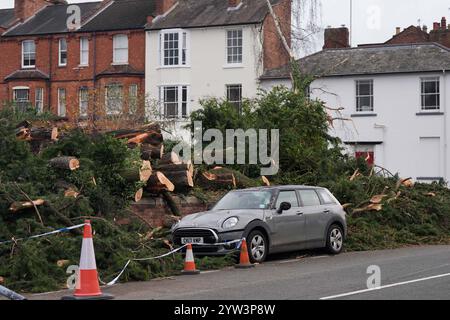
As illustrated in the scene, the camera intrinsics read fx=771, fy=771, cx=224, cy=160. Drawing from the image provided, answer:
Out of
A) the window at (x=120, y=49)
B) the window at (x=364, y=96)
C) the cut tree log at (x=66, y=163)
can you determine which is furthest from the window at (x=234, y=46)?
the cut tree log at (x=66, y=163)

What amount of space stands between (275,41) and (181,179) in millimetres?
27157

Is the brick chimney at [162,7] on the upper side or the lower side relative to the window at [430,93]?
upper

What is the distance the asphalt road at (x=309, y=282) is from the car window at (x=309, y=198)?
4.50 ft

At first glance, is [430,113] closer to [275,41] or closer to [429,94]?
[429,94]

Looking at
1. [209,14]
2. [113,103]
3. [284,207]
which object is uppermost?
[209,14]

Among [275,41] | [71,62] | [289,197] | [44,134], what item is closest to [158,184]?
[289,197]

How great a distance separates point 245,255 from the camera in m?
15.2

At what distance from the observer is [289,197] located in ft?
56.0

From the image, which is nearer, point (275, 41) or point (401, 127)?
point (401, 127)

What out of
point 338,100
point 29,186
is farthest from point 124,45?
point 29,186

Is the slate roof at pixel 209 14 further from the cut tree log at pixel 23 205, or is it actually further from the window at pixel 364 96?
the cut tree log at pixel 23 205

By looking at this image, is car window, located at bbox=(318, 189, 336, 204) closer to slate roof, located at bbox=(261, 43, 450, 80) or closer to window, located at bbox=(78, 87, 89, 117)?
slate roof, located at bbox=(261, 43, 450, 80)

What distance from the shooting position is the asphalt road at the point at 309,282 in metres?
11.1

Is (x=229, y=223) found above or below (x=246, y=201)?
below
